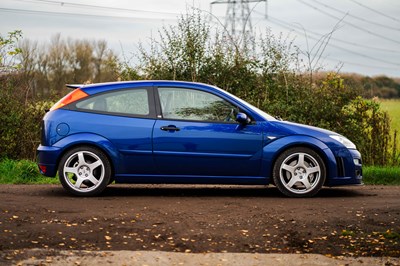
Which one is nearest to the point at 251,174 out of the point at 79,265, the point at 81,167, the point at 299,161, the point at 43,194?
the point at 299,161

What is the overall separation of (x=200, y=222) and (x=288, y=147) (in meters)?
2.54

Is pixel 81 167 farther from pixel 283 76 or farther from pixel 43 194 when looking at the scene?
pixel 283 76

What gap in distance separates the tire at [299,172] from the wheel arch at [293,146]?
6 cm

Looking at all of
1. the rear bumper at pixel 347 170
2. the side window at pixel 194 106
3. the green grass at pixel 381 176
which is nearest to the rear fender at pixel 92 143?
the side window at pixel 194 106

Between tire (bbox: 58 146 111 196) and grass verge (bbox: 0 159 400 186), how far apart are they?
2888 millimetres

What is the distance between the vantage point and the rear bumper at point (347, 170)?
10555 mm

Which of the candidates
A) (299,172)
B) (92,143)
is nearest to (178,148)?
(92,143)

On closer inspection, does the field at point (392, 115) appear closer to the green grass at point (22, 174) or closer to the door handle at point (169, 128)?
the door handle at point (169, 128)

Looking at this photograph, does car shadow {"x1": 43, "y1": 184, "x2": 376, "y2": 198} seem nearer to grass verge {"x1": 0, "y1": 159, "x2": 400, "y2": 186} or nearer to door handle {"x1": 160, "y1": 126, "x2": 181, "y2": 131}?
door handle {"x1": 160, "y1": 126, "x2": 181, "y2": 131}

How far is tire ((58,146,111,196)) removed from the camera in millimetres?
10258

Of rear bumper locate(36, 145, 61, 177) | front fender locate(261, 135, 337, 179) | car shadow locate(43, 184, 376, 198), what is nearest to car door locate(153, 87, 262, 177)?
front fender locate(261, 135, 337, 179)

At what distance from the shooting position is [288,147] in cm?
1041

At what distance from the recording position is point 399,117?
70.7 ft

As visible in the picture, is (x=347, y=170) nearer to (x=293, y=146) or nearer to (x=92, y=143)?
(x=293, y=146)
